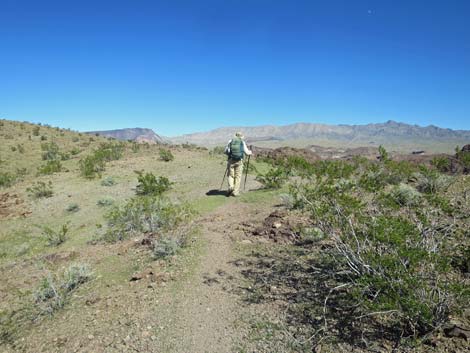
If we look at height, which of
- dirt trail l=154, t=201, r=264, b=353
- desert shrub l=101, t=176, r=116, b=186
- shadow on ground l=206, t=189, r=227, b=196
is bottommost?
dirt trail l=154, t=201, r=264, b=353

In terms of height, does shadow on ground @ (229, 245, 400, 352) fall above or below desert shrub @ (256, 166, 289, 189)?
below

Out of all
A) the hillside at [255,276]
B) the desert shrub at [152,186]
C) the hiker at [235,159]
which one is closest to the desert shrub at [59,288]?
the hillside at [255,276]

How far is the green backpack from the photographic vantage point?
33.3 feet

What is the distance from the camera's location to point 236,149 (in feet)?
33.4

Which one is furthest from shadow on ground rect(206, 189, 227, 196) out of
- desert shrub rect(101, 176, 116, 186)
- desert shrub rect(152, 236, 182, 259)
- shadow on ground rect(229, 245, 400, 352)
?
shadow on ground rect(229, 245, 400, 352)

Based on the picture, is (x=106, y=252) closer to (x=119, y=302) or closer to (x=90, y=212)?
(x=119, y=302)

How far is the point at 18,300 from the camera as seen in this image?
212 inches

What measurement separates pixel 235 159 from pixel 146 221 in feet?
11.6

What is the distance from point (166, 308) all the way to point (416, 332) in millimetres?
2972

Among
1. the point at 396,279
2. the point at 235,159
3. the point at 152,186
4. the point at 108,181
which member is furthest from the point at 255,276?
the point at 108,181

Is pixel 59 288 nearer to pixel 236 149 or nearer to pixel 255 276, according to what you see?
pixel 255 276

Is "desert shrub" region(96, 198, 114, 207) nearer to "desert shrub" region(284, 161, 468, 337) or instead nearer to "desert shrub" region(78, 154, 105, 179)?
"desert shrub" region(78, 154, 105, 179)

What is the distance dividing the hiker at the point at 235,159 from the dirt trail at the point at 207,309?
392 cm

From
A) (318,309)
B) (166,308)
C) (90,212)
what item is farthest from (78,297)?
(90,212)
